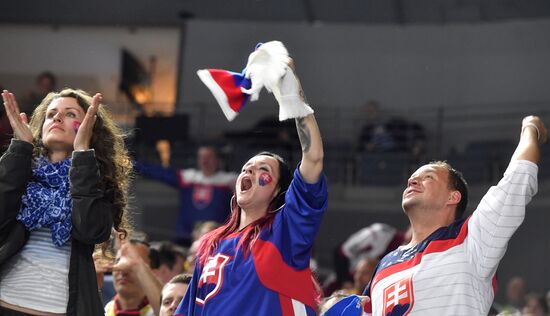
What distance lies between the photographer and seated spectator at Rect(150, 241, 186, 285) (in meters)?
6.05

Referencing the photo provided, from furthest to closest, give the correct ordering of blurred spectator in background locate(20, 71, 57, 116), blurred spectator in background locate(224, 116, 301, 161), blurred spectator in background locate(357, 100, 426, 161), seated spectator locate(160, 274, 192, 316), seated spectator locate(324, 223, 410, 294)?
blurred spectator in background locate(20, 71, 57, 116)
blurred spectator in background locate(224, 116, 301, 161)
blurred spectator in background locate(357, 100, 426, 161)
seated spectator locate(324, 223, 410, 294)
seated spectator locate(160, 274, 192, 316)

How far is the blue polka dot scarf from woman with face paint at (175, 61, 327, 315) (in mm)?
581

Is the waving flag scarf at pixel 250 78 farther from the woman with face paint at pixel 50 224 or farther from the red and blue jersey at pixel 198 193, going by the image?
the red and blue jersey at pixel 198 193

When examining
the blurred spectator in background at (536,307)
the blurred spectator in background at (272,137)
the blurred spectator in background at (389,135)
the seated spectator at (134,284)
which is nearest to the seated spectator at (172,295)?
the seated spectator at (134,284)

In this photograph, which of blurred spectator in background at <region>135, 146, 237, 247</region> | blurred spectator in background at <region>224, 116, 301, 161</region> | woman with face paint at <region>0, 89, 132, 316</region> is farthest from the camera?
blurred spectator in background at <region>224, 116, 301, 161</region>

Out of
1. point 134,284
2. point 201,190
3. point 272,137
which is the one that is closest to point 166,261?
point 134,284

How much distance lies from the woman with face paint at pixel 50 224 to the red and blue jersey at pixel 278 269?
1.44ft

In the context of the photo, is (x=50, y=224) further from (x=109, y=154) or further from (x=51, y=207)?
(x=109, y=154)

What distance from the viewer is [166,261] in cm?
616

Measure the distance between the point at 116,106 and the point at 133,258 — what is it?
9.59 meters

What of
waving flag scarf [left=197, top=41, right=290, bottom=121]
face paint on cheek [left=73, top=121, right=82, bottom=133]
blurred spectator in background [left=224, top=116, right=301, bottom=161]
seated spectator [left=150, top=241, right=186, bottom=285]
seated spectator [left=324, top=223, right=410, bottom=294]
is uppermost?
waving flag scarf [left=197, top=41, right=290, bottom=121]

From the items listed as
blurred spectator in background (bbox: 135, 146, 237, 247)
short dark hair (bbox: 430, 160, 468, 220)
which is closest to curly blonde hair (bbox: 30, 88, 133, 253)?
short dark hair (bbox: 430, 160, 468, 220)

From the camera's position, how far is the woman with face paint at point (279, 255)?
12.5ft

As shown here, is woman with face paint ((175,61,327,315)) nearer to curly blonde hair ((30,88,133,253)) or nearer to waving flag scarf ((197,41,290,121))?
waving flag scarf ((197,41,290,121))
